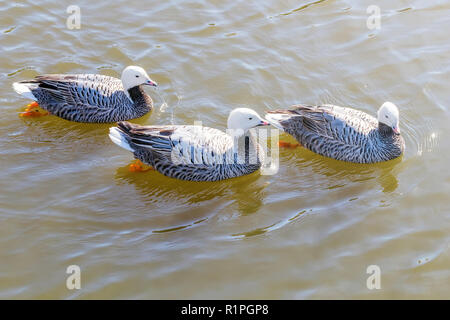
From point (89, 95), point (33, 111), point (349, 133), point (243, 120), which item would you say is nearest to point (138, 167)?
point (89, 95)

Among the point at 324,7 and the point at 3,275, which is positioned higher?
the point at 324,7

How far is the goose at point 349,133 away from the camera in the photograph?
10.5m

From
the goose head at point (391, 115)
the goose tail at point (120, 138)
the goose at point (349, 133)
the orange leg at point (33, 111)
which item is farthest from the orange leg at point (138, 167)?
the goose head at point (391, 115)

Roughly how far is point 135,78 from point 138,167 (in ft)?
6.39

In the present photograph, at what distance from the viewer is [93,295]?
309 inches

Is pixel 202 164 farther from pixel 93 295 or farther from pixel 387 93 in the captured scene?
pixel 387 93

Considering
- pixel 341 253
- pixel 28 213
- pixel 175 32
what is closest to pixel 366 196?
pixel 341 253

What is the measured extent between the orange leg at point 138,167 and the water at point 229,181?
0.10m

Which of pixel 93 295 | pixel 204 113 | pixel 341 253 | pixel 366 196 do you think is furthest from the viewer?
pixel 204 113

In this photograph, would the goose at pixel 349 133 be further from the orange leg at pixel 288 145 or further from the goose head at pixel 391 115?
the orange leg at pixel 288 145

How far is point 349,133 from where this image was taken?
10.5 m

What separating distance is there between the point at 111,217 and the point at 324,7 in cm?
825

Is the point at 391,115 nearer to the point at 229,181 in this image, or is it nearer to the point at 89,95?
the point at 229,181

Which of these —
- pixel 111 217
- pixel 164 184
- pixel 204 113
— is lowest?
pixel 111 217
